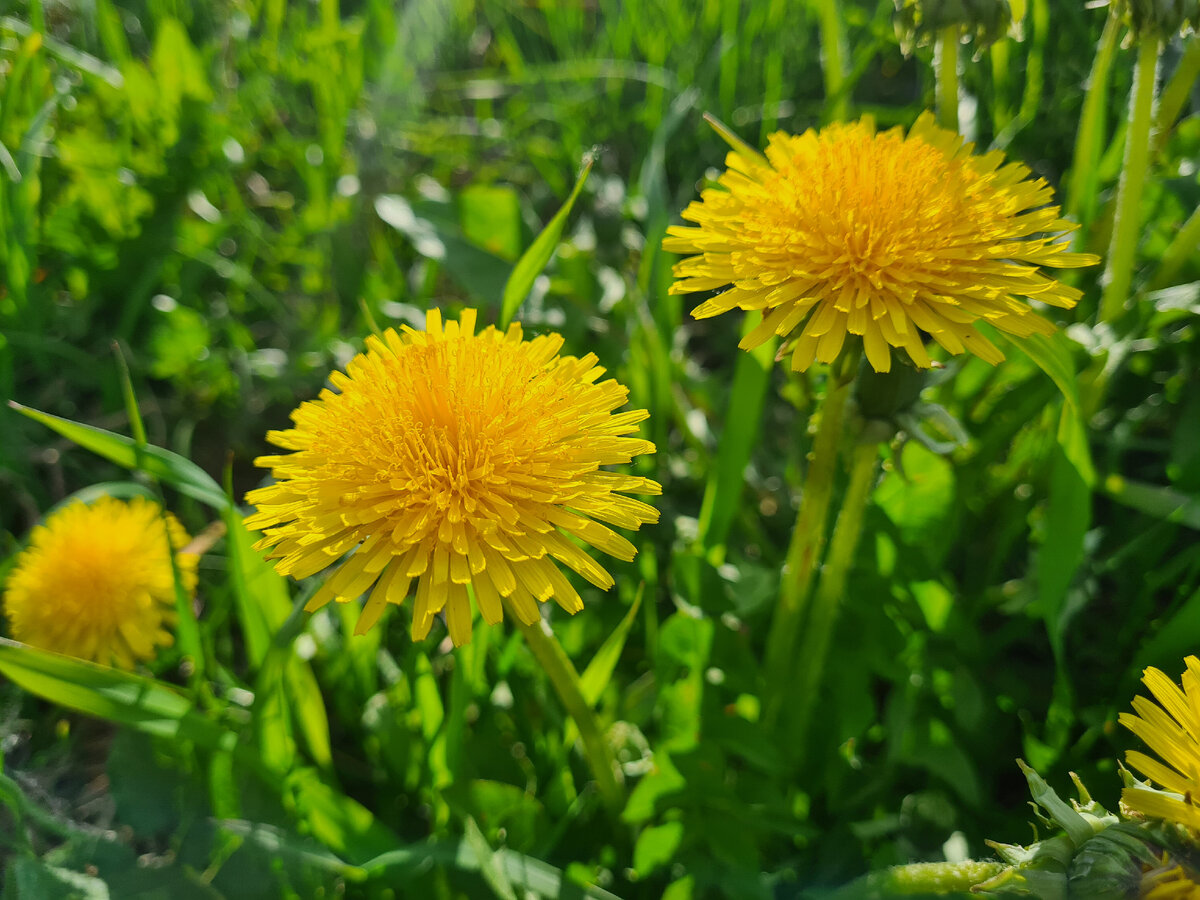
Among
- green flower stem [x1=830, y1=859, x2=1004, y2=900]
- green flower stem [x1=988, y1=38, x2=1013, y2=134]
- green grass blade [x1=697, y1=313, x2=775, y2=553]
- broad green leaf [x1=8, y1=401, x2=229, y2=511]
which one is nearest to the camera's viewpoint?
green flower stem [x1=830, y1=859, x2=1004, y2=900]

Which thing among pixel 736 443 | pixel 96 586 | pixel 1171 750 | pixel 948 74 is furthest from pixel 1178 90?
pixel 96 586

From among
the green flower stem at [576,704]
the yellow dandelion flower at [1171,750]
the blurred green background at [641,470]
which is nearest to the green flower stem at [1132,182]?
the blurred green background at [641,470]

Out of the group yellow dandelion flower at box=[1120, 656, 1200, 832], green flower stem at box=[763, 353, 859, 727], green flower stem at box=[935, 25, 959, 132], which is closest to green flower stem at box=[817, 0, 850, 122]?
green flower stem at box=[935, 25, 959, 132]

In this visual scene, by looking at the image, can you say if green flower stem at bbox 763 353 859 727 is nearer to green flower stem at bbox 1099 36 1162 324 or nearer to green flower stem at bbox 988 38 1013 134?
green flower stem at bbox 1099 36 1162 324

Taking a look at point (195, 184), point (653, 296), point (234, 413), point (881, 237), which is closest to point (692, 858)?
point (881, 237)

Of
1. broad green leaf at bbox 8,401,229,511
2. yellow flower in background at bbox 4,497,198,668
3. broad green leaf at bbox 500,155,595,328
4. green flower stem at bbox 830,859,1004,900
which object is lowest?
green flower stem at bbox 830,859,1004,900

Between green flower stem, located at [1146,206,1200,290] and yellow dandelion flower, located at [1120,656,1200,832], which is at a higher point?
green flower stem, located at [1146,206,1200,290]

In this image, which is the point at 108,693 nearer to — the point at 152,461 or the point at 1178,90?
the point at 152,461

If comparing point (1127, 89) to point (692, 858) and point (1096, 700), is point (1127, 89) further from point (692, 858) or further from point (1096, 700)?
point (692, 858)
